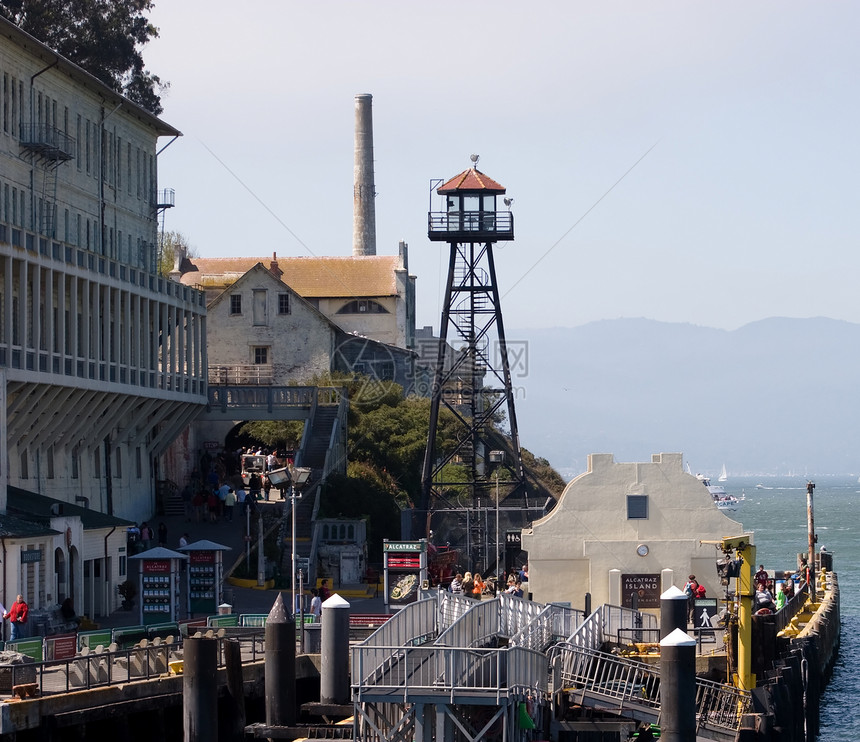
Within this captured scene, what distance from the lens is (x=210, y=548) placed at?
41.1m

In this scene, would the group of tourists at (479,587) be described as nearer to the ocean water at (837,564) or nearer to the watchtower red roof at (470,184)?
the ocean water at (837,564)

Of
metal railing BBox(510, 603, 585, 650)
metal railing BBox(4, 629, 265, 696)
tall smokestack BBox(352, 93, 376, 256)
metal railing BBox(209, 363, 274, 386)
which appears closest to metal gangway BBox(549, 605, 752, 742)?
metal railing BBox(510, 603, 585, 650)

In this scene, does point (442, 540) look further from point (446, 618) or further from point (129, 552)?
point (446, 618)

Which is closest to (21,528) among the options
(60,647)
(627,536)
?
(60,647)

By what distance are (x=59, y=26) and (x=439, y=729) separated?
2192 inches

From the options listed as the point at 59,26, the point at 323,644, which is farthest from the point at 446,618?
the point at 59,26

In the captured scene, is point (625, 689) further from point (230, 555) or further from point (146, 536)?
point (146, 536)

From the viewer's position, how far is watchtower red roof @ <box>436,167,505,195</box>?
203ft

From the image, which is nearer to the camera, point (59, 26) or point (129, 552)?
point (129, 552)

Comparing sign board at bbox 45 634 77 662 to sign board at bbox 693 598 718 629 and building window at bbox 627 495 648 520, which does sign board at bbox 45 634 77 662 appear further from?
building window at bbox 627 495 648 520

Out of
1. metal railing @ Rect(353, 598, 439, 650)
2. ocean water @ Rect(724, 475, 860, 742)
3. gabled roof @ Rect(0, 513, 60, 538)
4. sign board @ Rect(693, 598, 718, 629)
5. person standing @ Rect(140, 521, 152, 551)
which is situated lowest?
ocean water @ Rect(724, 475, 860, 742)

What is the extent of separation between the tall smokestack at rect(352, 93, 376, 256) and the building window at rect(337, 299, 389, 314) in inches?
951

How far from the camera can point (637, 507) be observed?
43.9 metres

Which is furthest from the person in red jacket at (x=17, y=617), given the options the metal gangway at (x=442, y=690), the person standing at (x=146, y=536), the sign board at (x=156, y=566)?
the person standing at (x=146, y=536)
